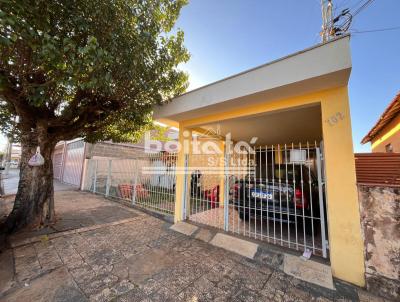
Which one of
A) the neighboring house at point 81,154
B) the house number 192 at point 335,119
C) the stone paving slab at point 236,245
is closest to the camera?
the house number 192 at point 335,119

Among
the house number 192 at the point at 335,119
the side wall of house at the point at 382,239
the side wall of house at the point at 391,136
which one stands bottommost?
the side wall of house at the point at 382,239

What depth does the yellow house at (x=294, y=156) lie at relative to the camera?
7.52 ft

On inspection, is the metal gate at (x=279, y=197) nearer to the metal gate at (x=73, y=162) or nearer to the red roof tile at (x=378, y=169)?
the red roof tile at (x=378, y=169)

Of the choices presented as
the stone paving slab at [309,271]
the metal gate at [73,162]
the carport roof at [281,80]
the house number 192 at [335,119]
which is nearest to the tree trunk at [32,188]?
the carport roof at [281,80]

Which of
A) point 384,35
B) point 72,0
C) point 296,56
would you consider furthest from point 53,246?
point 384,35

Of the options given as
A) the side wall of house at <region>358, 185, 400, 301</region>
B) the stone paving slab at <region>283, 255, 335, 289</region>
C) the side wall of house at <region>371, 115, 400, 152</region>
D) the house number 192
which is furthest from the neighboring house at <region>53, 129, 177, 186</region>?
the side wall of house at <region>371, 115, 400, 152</region>

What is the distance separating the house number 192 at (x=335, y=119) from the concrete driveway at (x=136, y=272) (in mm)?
2287

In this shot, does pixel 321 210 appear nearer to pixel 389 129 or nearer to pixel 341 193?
pixel 341 193

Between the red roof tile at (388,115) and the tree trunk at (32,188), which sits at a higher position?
the red roof tile at (388,115)

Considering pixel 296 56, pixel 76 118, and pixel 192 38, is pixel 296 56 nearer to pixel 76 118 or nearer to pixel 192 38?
pixel 192 38

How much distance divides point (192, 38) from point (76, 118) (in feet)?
12.5

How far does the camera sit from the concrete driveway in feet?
6.45

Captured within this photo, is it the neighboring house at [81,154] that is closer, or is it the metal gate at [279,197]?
the metal gate at [279,197]

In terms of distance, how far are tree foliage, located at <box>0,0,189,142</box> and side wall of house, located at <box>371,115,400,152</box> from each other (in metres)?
6.86
